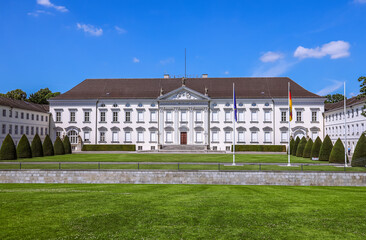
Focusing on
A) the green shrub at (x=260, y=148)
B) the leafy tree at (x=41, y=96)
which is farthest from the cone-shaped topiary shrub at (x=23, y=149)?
the leafy tree at (x=41, y=96)

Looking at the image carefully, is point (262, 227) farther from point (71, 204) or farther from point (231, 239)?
point (71, 204)

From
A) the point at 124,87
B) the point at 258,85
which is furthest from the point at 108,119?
the point at 258,85

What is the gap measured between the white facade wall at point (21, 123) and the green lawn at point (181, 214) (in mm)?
39863

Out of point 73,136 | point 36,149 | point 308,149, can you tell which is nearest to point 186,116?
point 73,136

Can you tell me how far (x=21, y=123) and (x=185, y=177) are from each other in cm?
4579

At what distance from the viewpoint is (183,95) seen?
221 ft

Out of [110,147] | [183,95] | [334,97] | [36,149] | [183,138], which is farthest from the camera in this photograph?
[334,97]

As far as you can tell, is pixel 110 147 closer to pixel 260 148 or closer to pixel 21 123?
pixel 21 123

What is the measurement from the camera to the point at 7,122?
186 feet

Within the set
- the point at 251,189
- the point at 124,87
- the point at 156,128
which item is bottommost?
the point at 251,189

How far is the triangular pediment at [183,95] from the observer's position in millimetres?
66500

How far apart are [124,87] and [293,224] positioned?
6122cm

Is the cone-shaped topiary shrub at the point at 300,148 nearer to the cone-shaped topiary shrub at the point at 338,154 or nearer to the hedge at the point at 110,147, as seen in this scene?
the cone-shaped topiary shrub at the point at 338,154

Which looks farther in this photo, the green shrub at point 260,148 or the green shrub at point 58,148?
→ the green shrub at point 260,148
